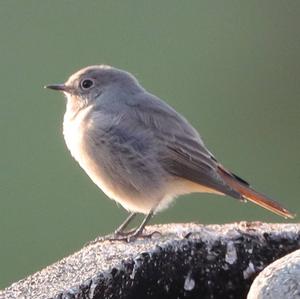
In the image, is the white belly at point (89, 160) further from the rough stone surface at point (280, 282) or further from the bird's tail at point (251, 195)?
the rough stone surface at point (280, 282)

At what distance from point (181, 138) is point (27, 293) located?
1.77 meters

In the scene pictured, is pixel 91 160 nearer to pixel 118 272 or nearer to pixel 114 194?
pixel 114 194

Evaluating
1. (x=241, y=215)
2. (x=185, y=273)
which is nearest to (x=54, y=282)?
(x=185, y=273)

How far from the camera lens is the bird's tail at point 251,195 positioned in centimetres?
542

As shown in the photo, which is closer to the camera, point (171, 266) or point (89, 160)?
point (171, 266)

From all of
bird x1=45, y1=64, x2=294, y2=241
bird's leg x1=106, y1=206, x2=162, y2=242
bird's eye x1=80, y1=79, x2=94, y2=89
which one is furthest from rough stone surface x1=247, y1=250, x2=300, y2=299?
bird's eye x1=80, y1=79, x2=94, y2=89

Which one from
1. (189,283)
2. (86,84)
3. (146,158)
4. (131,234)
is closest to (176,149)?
(146,158)

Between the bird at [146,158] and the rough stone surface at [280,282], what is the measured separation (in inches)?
67.2

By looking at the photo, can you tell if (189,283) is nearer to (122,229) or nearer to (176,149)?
(122,229)

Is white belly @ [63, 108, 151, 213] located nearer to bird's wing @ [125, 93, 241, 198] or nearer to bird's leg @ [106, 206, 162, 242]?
bird's leg @ [106, 206, 162, 242]

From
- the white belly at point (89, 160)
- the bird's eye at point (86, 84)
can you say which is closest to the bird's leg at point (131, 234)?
the white belly at point (89, 160)

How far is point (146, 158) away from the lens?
17.6 feet

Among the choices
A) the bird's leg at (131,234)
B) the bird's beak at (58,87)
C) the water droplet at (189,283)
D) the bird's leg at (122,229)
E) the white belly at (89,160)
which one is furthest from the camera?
the bird's beak at (58,87)

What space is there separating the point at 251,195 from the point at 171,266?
1.56m
